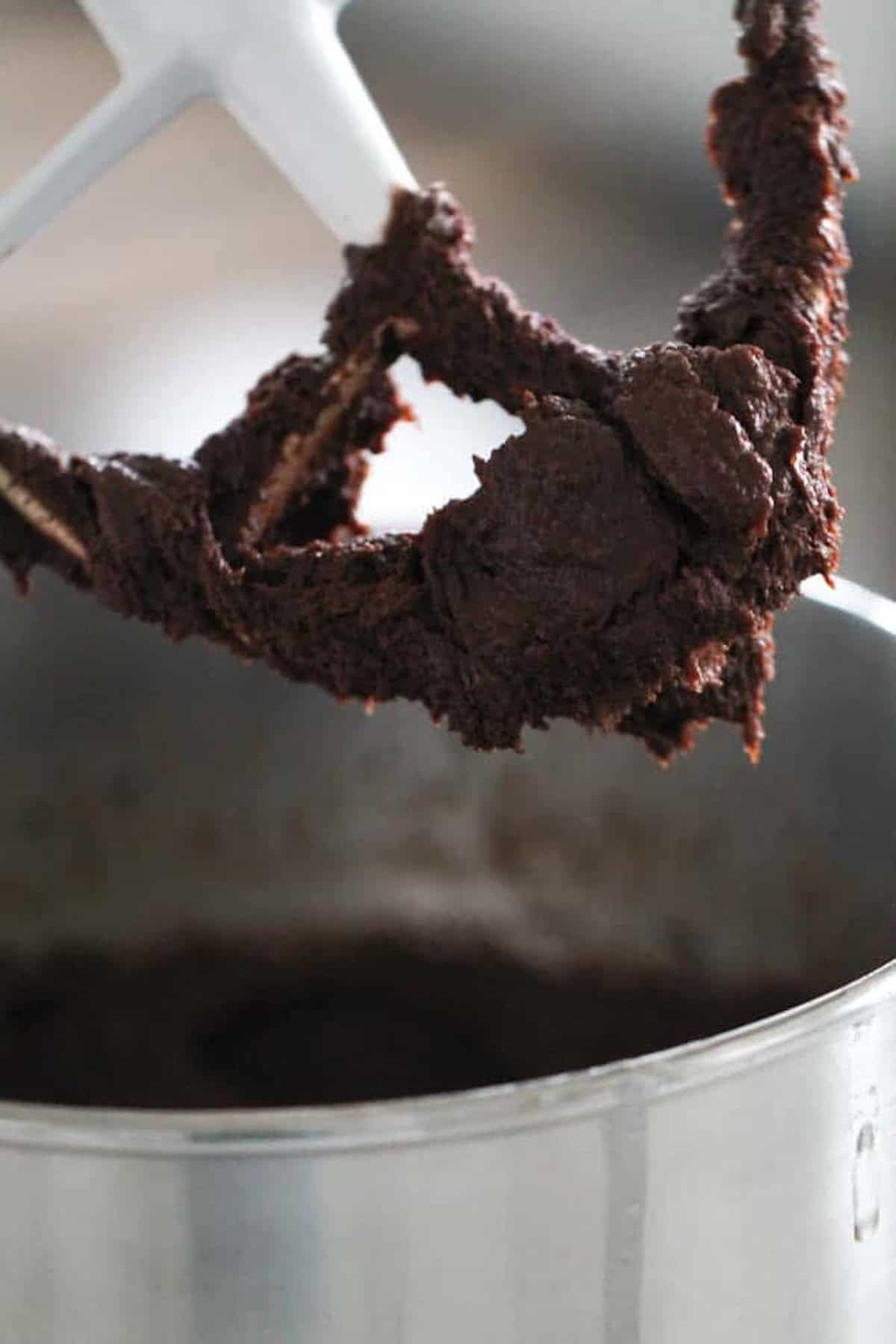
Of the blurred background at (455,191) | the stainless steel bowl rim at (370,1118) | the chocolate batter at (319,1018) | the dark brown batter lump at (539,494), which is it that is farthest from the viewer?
the blurred background at (455,191)

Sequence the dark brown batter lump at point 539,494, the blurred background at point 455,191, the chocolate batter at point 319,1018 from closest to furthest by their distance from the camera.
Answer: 1. the dark brown batter lump at point 539,494
2. the chocolate batter at point 319,1018
3. the blurred background at point 455,191

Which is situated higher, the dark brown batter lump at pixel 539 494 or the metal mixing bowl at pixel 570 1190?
the dark brown batter lump at pixel 539 494

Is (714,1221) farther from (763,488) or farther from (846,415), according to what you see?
(846,415)

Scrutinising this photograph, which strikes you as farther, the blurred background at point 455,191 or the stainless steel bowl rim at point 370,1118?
the blurred background at point 455,191

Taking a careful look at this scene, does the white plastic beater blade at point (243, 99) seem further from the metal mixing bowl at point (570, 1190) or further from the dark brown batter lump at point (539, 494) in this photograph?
the metal mixing bowl at point (570, 1190)

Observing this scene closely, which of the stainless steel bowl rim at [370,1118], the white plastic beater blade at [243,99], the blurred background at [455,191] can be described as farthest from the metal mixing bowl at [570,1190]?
the blurred background at [455,191]

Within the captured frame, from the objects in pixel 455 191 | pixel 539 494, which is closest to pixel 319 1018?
pixel 539 494

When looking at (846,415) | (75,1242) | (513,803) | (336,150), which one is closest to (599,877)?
(513,803)
